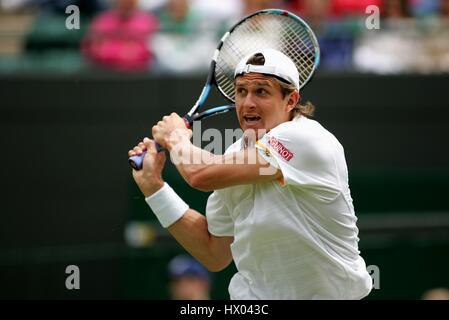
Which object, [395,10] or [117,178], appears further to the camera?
[395,10]

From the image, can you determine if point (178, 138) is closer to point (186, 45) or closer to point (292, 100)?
point (292, 100)

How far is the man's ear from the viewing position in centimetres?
492

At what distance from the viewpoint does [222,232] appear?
5.22 meters

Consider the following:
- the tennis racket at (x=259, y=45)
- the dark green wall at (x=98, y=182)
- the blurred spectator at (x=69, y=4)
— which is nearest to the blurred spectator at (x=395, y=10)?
the dark green wall at (x=98, y=182)

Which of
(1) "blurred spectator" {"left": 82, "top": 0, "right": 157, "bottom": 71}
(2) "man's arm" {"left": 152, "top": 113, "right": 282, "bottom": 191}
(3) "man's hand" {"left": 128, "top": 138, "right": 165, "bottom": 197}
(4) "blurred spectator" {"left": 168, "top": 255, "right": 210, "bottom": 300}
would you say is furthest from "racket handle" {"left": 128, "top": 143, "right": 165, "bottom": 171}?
(1) "blurred spectator" {"left": 82, "top": 0, "right": 157, "bottom": 71}

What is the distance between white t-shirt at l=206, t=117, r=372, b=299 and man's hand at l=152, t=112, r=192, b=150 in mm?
424

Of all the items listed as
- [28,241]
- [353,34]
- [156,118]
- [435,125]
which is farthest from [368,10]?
[28,241]

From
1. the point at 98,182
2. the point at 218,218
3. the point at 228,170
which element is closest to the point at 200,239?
the point at 218,218

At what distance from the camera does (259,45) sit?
18.8 ft

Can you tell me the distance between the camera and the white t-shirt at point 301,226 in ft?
15.3

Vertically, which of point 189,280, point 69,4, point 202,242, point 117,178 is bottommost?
point 202,242

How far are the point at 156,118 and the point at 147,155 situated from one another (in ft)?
16.5

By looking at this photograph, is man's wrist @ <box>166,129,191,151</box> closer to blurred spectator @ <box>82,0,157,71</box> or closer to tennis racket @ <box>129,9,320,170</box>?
tennis racket @ <box>129,9,320,170</box>

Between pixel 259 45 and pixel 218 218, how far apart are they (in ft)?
3.63
